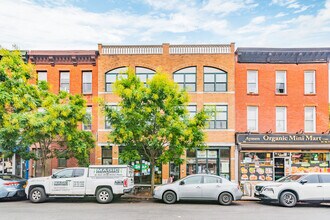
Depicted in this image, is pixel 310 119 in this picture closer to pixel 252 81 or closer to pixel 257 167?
pixel 252 81

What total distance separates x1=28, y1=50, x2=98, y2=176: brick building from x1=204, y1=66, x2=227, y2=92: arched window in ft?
28.4

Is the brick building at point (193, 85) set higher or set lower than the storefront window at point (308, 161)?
higher

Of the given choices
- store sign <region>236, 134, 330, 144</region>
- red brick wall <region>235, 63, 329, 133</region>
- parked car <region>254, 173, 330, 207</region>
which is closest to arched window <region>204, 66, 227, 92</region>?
red brick wall <region>235, 63, 329, 133</region>

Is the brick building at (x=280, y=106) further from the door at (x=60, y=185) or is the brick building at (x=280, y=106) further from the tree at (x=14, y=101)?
the tree at (x=14, y=101)

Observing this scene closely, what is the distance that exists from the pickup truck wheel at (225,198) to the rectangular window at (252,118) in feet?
35.2

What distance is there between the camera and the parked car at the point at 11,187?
1620cm

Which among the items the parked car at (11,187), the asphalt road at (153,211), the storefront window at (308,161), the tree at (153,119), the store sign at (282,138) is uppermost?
the tree at (153,119)

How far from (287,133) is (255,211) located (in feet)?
41.9

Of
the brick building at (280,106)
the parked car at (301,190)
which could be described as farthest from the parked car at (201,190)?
the brick building at (280,106)

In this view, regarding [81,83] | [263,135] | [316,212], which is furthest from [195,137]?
[81,83]

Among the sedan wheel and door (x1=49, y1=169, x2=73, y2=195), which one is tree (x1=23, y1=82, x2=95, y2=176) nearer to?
door (x1=49, y1=169, x2=73, y2=195)

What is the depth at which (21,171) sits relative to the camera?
83.5ft

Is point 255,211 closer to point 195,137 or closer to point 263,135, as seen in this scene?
point 195,137

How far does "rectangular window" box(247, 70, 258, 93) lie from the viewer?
Answer: 25422 millimetres
